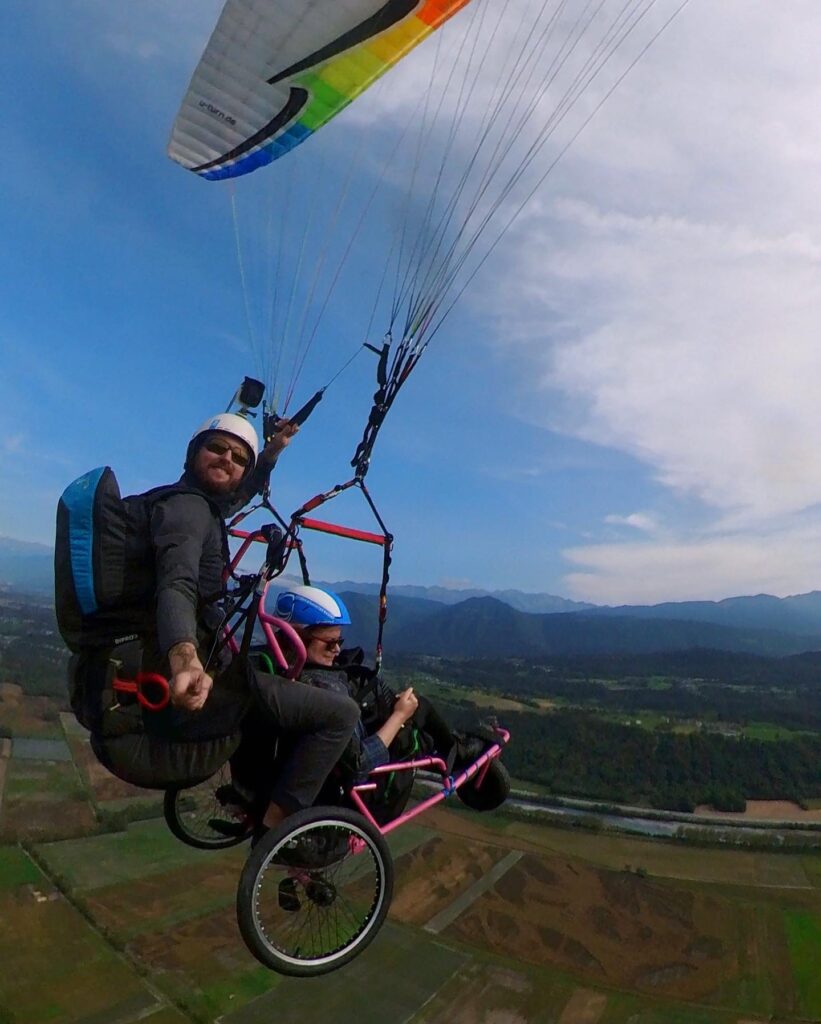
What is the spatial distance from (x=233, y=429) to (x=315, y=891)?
87.9 inches

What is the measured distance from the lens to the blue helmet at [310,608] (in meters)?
3.58

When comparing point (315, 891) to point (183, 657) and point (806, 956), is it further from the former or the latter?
point (806, 956)

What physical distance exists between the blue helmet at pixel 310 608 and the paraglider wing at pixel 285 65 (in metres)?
4.61

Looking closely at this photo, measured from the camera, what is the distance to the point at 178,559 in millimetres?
2520

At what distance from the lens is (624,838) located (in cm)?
4244

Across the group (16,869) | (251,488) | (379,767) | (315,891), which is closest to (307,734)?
(379,767)

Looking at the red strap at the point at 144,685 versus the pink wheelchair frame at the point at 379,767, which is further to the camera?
the pink wheelchair frame at the point at 379,767

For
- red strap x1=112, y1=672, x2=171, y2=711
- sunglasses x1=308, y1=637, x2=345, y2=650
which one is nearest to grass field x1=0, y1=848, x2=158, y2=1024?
sunglasses x1=308, y1=637, x2=345, y2=650

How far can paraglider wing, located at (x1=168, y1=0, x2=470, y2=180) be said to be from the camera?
541cm

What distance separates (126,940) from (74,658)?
85.7 ft

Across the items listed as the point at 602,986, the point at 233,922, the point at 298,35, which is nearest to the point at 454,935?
the point at 602,986

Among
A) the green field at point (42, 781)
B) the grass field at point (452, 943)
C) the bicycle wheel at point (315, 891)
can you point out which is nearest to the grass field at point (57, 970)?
the grass field at point (452, 943)

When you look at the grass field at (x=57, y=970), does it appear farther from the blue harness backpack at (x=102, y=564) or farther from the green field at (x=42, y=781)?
the blue harness backpack at (x=102, y=564)

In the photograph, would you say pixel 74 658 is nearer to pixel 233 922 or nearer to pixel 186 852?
pixel 233 922
